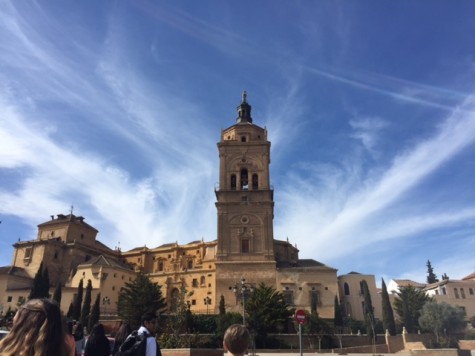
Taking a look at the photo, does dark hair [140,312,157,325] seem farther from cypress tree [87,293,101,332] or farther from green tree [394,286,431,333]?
green tree [394,286,431,333]

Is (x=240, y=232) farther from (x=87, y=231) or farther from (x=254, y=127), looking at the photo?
(x=87, y=231)

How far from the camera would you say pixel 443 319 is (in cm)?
3641

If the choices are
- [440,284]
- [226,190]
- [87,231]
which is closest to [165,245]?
[87,231]

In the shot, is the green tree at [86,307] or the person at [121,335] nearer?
the person at [121,335]

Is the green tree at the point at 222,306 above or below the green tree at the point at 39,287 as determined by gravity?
below

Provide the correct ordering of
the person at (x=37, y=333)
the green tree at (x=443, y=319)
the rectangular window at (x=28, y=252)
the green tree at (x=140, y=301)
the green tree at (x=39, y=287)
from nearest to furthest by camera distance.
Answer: the person at (x=37, y=333)
the green tree at (x=140, y=301)
the green tree at (x=443, y=319)
the green tree at (x=39, y=287)
the rectangular window at (x=28, y=252)

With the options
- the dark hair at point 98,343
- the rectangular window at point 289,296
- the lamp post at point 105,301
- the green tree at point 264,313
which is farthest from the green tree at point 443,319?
the dark hair at point 98,343

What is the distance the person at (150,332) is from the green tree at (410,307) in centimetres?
4206

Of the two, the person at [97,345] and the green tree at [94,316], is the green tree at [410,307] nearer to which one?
the green tree at [94,316]

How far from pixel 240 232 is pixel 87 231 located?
1036 inches

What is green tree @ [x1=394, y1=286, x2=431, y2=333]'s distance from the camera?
42.2m

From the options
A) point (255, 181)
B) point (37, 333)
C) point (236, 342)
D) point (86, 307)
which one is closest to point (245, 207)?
point (255, 181)

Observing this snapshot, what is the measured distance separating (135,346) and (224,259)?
118 ft

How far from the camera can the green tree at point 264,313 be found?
30688 millimetres
